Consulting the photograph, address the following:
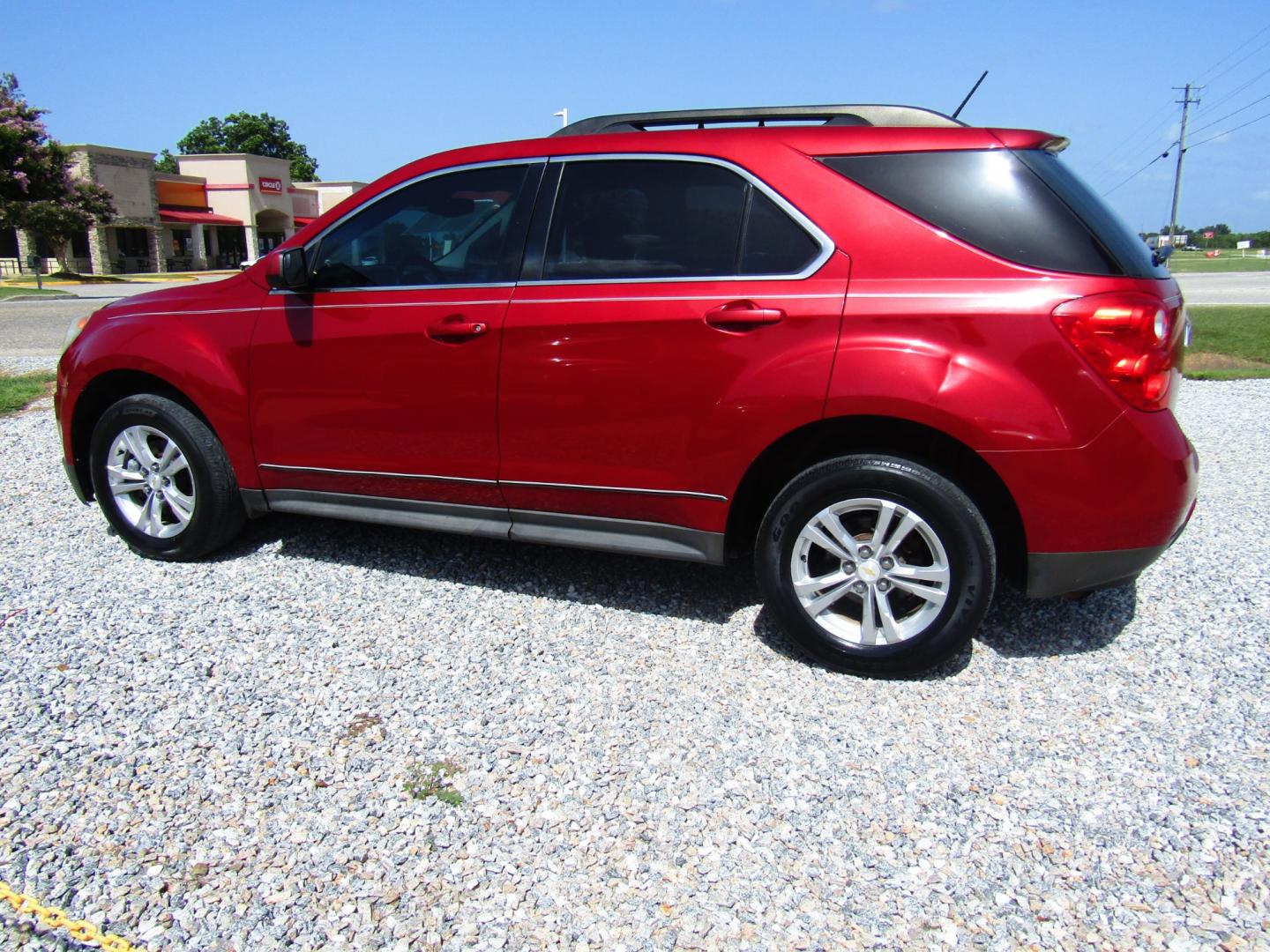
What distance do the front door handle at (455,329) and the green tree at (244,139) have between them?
9008 centimetres

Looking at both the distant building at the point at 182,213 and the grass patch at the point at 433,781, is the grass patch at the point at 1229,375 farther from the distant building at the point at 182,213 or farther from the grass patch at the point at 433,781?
the distant building at the point at 182,213

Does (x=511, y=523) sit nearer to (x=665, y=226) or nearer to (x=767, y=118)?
(x=665, y=226)

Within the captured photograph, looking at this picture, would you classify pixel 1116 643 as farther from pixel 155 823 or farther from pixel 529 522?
pixel 155 823

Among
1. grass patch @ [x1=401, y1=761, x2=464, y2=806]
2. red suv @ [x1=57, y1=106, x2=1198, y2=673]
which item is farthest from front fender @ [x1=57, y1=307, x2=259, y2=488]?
grass patch @ [x1=401, y1=761, x2=464, y2=806]

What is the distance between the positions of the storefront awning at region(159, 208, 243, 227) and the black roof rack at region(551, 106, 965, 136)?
50.8 m

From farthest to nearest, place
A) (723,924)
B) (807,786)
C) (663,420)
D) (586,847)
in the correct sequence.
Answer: (663,420) < (807,786) < (586,847) < (723,924)

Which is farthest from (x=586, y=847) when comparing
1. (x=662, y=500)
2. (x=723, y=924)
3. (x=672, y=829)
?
(x=662, y=500)

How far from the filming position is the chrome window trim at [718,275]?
10.9 feet

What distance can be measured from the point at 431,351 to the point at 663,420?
3.39 feet

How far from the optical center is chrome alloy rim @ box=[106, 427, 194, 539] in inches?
178

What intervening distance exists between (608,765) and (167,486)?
2.84m

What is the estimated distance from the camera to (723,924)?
88.7 inches

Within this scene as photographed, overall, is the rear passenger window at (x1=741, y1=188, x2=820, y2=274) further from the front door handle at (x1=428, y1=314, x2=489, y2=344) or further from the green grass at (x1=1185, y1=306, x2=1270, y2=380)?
the green grass at (x1=1185, y1=306, x2=1270, y2=380)

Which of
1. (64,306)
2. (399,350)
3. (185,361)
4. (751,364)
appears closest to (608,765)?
(751,364)
